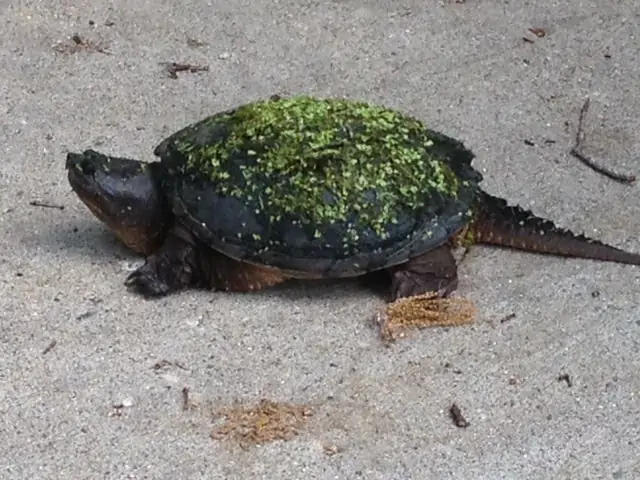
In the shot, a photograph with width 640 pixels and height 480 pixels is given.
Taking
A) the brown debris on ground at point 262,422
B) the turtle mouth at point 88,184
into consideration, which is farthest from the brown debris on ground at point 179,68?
the brown debris on ground at point 262,422

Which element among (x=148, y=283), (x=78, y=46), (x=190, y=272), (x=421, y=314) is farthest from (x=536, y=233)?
(x=78, y=46)

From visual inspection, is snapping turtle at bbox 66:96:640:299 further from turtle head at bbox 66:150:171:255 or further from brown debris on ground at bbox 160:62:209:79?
brown debris on ground at bbox 160:62:209:79

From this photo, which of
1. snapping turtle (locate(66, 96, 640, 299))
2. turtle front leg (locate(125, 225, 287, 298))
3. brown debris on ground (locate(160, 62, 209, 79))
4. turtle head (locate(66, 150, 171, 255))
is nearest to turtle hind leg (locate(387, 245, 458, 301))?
snapping turtle (locate(66, 96, 640, 299))

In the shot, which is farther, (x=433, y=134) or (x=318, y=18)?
(x=318, y=18)

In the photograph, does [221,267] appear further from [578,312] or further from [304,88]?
[304,88]

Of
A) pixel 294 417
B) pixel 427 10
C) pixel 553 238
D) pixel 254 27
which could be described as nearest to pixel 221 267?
pixel 294 417

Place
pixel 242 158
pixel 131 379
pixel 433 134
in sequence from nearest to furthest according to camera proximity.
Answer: pixel 131 379, pixel 242 158, pixel 433 134
